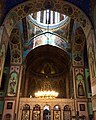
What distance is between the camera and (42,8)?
27.6 ft

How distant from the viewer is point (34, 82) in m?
16.8

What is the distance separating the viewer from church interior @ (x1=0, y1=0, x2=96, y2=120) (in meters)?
7.70

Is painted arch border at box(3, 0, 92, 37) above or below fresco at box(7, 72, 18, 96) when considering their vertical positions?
above

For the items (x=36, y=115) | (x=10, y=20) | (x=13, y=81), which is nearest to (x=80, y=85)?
(x=36, y=115)

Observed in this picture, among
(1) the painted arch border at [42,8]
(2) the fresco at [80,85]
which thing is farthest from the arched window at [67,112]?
(1) the painted arch border at [42,8]

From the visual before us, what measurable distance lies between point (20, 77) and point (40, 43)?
3.92 m

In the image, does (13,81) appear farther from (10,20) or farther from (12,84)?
(10,20)

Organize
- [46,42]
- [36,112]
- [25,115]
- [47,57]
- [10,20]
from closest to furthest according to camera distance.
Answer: [10,20]
[25,115]
[36,112]
[46,42]
[47,57]

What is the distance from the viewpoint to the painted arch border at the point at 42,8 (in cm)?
762

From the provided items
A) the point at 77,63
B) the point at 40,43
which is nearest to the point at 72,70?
the point at 77,63

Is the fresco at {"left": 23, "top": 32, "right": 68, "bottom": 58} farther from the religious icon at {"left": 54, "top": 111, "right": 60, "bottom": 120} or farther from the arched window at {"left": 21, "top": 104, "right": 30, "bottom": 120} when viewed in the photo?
the religious icon at {"left": 54, "top": 111, "right": 60, "bottom": 120}

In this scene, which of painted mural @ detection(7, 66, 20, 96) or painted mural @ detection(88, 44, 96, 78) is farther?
painted mural @ detection(7, 66, 20, 96)

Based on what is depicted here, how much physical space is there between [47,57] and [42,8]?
9124mm

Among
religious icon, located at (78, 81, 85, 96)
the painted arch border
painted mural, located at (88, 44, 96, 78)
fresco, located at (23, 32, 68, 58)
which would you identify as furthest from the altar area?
the painted arch border
